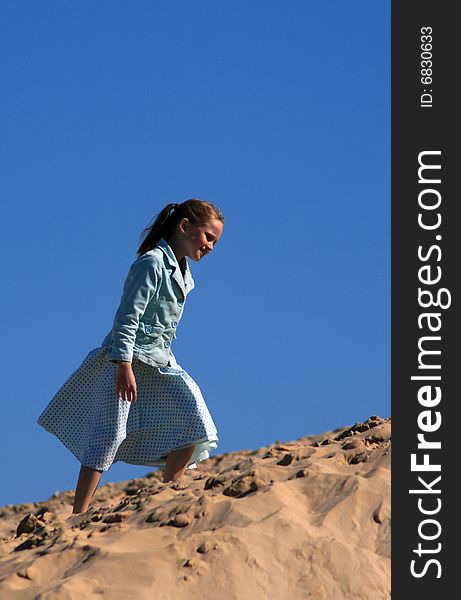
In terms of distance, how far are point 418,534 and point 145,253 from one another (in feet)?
8.48

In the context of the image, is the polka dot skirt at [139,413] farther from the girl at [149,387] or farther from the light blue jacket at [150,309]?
the light blue jacket at [150,309]

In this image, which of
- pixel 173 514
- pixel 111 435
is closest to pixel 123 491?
pixel 111 435

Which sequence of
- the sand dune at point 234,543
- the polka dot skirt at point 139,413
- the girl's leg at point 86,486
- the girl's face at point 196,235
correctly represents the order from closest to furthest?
1. the sand dune at point 234,543
2. the girl's leg at point 86,486
3. the polka dot skirt at point 139,413
4. the girl's face at point 196,235

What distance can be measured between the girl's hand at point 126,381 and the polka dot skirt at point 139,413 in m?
0.23

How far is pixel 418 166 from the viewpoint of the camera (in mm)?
5156

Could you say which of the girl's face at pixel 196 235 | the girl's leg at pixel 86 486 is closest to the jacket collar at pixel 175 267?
the girl's face at pixel 196 235

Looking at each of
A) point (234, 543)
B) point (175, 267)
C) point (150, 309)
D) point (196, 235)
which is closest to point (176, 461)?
point (150, 309)

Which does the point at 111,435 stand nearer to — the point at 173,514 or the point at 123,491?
the point at 173,514

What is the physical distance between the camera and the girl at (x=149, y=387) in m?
6.04

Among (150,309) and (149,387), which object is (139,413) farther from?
(150,309)

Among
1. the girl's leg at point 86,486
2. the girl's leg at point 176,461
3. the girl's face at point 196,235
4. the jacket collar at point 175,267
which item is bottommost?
the girl's leg at point 86,486

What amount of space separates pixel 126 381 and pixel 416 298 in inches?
71.1

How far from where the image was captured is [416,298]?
4973 mm

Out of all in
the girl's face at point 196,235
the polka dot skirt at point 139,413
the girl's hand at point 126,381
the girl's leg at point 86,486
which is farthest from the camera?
the girl's face at point 196,235
